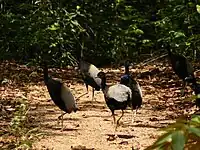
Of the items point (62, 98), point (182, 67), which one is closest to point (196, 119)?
point (62, 98)

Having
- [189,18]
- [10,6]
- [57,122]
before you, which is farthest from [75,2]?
[57,122]

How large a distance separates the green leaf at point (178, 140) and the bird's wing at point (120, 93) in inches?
270

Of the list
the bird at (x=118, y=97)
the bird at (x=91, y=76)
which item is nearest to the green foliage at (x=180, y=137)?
the bird at (x=118, y=97)

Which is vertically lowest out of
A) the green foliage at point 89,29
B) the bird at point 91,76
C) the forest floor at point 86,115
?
the forest floor at point 86,115

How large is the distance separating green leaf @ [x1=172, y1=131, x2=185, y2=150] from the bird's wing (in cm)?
687

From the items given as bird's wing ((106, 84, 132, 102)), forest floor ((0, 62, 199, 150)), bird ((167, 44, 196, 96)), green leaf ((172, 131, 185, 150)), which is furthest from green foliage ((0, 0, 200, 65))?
green leaf ((172, 131, 185, 150))

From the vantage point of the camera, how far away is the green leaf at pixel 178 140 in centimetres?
80

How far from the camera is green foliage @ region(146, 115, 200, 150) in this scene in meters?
0.83

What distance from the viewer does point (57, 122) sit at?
8.41 metres

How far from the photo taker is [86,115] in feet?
29.8

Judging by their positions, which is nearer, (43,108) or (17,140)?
(17,140)

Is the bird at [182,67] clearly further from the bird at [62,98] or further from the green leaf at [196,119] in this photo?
the green leaf at [196,119]

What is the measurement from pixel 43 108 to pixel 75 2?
760 centimetres

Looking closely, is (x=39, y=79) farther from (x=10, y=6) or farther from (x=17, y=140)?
(x=17, y=140)
